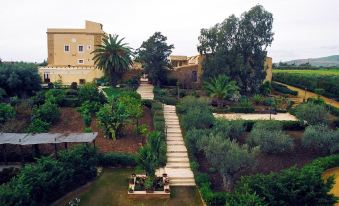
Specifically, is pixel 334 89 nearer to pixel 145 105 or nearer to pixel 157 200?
pixel 145 105

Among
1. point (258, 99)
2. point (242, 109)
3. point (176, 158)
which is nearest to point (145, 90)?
point (242, 109)

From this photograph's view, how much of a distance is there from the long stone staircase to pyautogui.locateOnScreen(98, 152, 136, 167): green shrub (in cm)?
229

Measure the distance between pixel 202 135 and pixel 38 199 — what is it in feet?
36.5

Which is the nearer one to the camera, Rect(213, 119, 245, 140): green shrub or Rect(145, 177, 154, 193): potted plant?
Rect(145, 177, 154, 193): potted plant

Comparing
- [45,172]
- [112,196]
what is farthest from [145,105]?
[45,172]

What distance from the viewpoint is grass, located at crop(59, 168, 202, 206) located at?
19078 millimetres

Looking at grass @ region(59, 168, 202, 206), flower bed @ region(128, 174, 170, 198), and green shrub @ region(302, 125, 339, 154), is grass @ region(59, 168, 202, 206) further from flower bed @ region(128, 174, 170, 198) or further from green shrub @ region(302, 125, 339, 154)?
green shrub @ region(302, 125, 339, 154)

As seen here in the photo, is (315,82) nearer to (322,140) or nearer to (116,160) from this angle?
(322,140)

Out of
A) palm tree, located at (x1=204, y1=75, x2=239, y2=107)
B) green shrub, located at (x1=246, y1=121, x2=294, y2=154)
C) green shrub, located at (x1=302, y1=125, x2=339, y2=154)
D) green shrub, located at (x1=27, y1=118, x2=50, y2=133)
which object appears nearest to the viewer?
green shrub, located at (x1=246, y1=121, x2=294, y2=154)

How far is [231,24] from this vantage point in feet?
127

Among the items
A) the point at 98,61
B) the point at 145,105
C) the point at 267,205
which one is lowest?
the point at 267,205

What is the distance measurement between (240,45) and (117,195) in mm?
24678

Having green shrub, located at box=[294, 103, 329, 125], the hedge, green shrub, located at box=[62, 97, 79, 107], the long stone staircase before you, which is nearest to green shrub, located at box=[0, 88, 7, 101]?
green shrub, located at box=[62, 97, 79, 107]

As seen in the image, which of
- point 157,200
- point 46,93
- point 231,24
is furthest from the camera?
point 231,24
